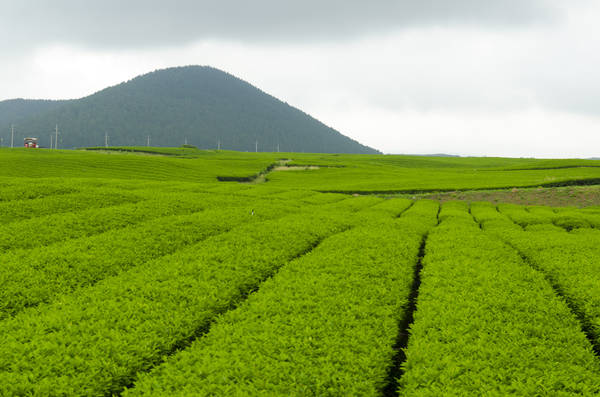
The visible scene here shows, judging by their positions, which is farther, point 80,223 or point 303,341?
point 80,223

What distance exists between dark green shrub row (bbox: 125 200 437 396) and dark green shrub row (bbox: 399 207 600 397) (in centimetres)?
93

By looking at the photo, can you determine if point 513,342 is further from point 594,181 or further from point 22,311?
point 594,181

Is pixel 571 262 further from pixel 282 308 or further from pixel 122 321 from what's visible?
pixel 122 321

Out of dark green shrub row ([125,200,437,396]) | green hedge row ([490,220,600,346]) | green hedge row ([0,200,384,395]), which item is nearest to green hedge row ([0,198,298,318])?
green hedge row ([0,200,384,395])

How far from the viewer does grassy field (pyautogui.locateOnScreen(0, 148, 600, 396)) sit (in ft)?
26.1

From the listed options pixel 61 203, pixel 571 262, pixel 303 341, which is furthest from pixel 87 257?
pixel 571 262

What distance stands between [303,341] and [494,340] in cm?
537

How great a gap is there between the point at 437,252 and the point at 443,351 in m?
9.66

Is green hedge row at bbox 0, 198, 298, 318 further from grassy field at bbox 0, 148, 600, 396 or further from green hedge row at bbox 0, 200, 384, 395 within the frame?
green hedge row at bbox 0, 200, 384, 395

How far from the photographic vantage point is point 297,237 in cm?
1981

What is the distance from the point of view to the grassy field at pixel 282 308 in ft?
26.1

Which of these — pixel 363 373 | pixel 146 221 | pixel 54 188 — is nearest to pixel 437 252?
pixel 363 373

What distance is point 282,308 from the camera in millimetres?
11086

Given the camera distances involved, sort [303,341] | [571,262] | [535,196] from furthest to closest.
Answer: [535,196] → [571,262] → [303,341]
